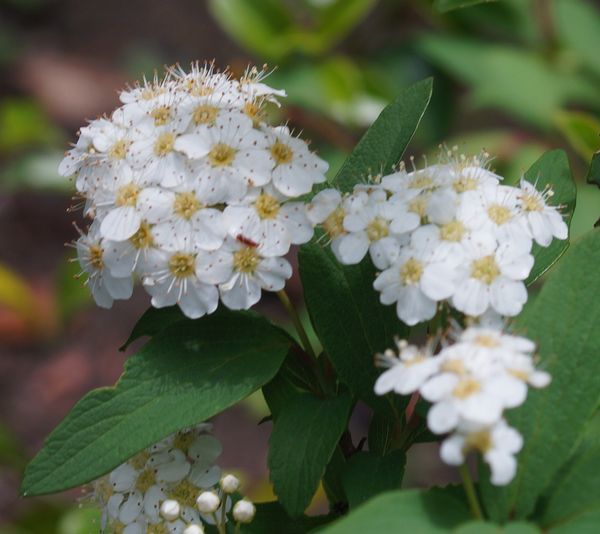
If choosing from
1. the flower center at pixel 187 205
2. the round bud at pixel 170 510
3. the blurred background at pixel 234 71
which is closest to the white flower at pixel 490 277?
the flower center at pixel 187 205

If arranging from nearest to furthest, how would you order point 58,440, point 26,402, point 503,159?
1. point 58,440
2. point 503,159
3. point 26,402

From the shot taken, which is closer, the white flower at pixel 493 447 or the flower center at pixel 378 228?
the white flower at pixel 493 447

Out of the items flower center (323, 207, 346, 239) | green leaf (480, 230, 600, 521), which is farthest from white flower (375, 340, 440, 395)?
flower center (323, 207, 346, 239)

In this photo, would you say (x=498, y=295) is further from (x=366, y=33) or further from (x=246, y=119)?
(x=366, y=33)

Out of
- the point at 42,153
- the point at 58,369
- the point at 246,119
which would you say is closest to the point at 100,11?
the point at 42,153

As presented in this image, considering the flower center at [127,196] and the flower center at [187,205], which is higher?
the flower center at [127,196]

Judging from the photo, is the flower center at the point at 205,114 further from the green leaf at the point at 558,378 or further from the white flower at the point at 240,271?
the green leaf at the point at 558,378

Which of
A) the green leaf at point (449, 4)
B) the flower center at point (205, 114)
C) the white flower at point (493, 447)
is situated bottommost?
the white flower at point (493, 447)
